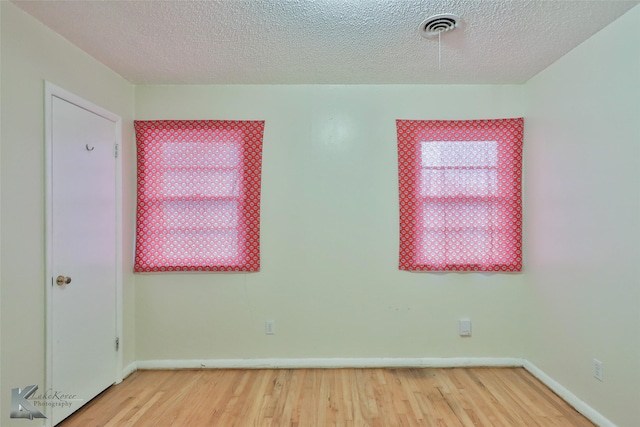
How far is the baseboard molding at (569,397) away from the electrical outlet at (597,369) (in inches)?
9.0

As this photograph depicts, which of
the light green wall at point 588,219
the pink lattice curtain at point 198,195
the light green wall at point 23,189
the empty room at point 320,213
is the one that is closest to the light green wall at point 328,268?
the empty room at point 320,213

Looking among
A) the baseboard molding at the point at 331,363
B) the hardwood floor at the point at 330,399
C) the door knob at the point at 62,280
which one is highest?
the door knob at the point at 62,280

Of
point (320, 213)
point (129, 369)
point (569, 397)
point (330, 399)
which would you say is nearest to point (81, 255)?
point (129, 369)

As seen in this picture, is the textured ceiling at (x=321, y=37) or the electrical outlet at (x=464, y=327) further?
the electrical outlet at (x=464, y=327)

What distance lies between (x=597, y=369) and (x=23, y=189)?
3.57m

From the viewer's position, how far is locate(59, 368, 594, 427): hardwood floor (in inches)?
77.4

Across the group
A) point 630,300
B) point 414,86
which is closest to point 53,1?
point 414,86

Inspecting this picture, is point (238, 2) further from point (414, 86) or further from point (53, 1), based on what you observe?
point (414, 86)

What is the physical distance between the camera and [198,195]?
8.59ft

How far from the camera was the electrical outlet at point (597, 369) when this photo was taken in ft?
6.24

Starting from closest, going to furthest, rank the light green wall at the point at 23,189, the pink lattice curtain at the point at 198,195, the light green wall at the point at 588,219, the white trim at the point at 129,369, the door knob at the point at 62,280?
the light green wall at the point at 23,189 → the light green wall at the point at 588,219 → the door knob at the point at 62,280 → the white trim at the point at 129,369 → the pink lattice curtain at the point at 198,195

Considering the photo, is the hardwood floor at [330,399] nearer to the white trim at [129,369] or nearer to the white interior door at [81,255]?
the white trim at [129,369]

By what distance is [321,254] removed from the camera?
270cm

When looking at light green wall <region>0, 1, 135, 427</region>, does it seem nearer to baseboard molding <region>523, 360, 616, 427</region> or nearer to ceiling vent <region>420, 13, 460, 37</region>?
ceiling vent <region>420, 13, 460, 37</region>
